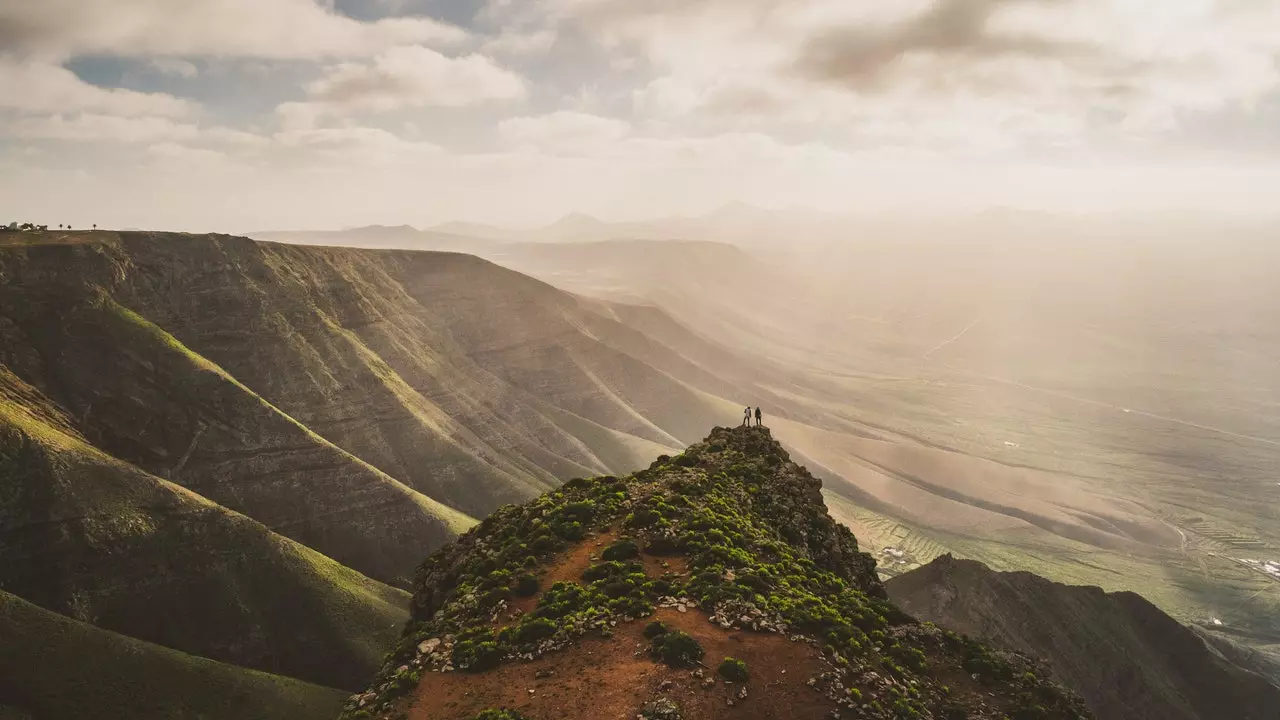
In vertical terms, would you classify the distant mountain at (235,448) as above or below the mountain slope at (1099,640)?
above

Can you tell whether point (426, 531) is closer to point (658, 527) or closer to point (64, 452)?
point (64, 452)

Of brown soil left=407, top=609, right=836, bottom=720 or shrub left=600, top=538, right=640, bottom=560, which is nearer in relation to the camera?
brown soil left=407, top=609, right=836, bottom=720

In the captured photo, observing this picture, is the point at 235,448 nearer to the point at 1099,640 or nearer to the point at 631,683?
the point at 631,683

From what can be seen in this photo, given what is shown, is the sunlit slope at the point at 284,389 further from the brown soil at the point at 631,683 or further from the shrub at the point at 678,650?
the shrub at the point at 678,650

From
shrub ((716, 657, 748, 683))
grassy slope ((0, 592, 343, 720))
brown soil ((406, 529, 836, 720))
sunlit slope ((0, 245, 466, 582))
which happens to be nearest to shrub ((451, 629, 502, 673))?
brown soil ((406, 529, 836, 720))

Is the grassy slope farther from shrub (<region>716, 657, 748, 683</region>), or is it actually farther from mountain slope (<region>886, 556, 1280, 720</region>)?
mountain slope (<region>886, 556, 1280, 720</region>)

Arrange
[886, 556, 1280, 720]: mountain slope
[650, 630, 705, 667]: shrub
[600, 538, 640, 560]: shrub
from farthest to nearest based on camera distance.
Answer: [886, 556, 1280, 720]: mountain slope → [600, 538, 640, 560]: shrub → [650, 630, 705, 667]: shrub

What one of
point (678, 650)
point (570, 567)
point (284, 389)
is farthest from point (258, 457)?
point (678, 650)

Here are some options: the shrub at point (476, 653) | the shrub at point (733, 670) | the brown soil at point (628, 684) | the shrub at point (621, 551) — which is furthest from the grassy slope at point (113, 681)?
the shrub at point (733, 670)
